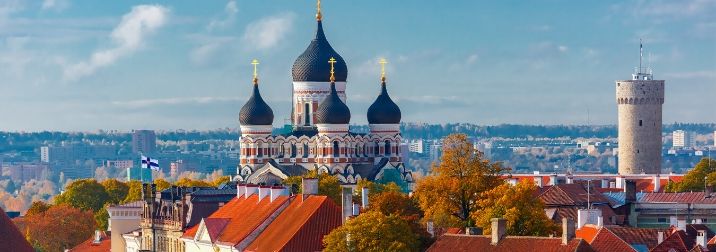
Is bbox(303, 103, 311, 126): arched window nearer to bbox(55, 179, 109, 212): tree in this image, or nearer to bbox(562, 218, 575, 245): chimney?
bbox(55, 179, 109, 212): tree

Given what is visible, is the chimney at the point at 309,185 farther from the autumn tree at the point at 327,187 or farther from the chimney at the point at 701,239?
the autumn tree at the point at 327,187

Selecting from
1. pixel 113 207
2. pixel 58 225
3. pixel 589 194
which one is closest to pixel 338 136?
pixel 58 225

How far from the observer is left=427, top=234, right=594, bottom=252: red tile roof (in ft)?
247

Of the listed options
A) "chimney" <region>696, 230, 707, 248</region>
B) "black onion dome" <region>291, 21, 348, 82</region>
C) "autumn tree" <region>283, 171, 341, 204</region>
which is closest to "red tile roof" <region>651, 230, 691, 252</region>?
"chimney" <region>696, 230, 707, 248</region>

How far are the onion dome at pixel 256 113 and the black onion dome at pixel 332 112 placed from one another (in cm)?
434

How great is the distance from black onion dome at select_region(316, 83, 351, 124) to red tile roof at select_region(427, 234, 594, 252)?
85.3 meters

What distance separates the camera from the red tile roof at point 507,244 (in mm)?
75438

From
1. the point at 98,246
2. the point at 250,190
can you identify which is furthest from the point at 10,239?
the point at 98,246

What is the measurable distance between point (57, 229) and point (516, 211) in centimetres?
6718

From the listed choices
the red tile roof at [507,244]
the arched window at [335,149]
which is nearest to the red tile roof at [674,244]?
the red tile roof at [507,244]

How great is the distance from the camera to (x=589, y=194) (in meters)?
112

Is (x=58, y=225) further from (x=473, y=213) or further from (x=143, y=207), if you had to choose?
(x=473, y=213)

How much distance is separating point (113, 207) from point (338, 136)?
34439 millimetres

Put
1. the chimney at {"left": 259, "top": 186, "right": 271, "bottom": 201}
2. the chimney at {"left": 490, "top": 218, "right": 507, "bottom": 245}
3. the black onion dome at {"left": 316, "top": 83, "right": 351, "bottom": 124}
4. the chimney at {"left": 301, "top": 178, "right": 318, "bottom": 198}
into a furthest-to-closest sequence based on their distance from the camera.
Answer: the black onion dome at {"left": 316, "top": 83, "right": 351, "bottom": 124} → the chimney at {"left": 259, "top": 186, "right": 271, "bottom": 201} → the chimney at {"left": 301, "top": 178, "right": 318, "bottom": 198} → the chimney at {"left": 490, "top": 218, "right": 507, "bottom": 245}
